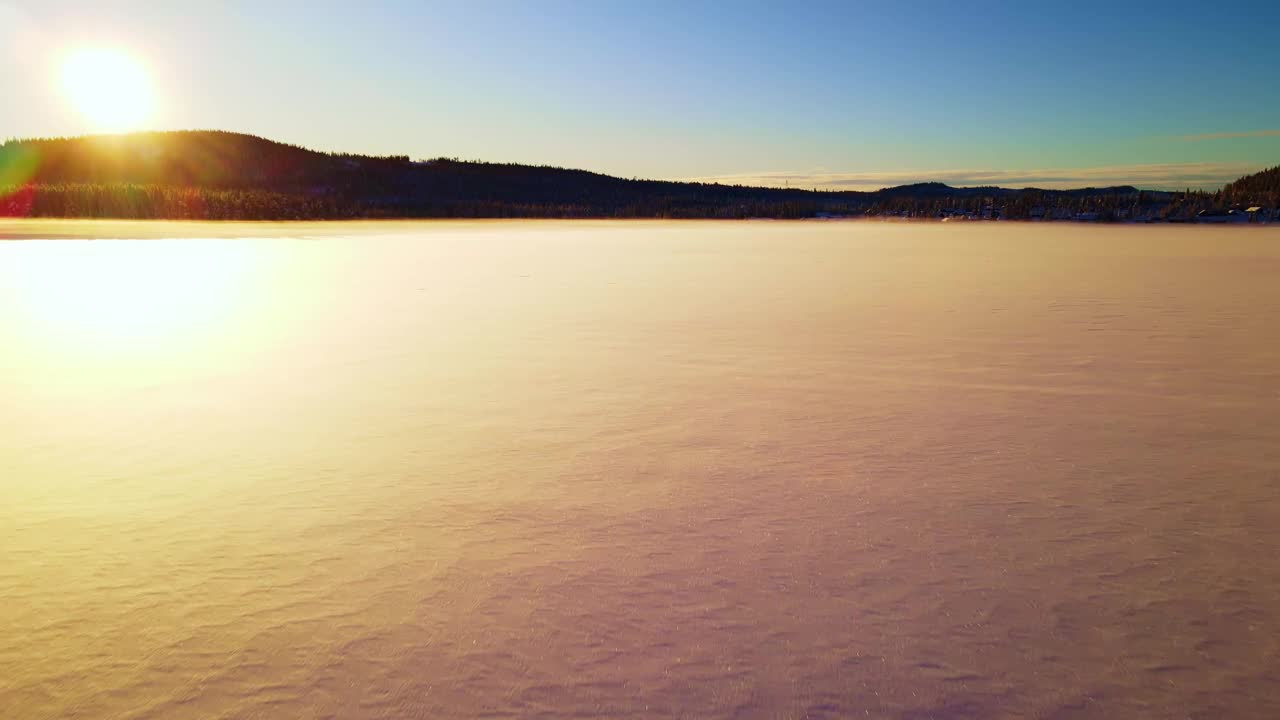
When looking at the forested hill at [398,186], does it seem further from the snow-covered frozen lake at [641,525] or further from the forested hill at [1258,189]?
the snow-covered frozen lake at [641,525]

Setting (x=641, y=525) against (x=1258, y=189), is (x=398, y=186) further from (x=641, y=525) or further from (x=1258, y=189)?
(x=641, y=525)

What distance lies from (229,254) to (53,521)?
15.3 m

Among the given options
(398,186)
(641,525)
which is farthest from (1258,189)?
(398,186)

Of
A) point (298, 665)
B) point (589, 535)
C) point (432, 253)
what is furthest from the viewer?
point (432, 253)

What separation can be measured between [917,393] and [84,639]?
424cm

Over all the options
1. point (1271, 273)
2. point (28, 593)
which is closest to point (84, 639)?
point (28, 593)

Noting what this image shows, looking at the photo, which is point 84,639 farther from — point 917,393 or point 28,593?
point 917,393

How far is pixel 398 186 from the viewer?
97.2m

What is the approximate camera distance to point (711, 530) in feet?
9.45

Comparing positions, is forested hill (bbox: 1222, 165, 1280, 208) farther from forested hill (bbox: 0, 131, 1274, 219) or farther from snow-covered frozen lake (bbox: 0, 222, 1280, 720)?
snow-covered frozen lake (bbox: 0, 222, 1280, 720)

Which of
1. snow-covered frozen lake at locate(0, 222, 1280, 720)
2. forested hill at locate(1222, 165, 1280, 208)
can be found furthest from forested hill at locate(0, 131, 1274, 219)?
snow-covered frozen lake at locate(0, 222, 1280, 720)

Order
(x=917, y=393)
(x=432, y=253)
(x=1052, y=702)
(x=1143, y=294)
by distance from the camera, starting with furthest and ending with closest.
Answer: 1. (x=432, y=253)
2. (x=1143, y=294)
3. (x=917, y=393)
4. (x=1052, y=702)

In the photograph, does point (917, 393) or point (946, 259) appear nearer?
point (917, 393)

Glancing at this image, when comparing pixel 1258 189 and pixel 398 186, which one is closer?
pixel 1258 189
